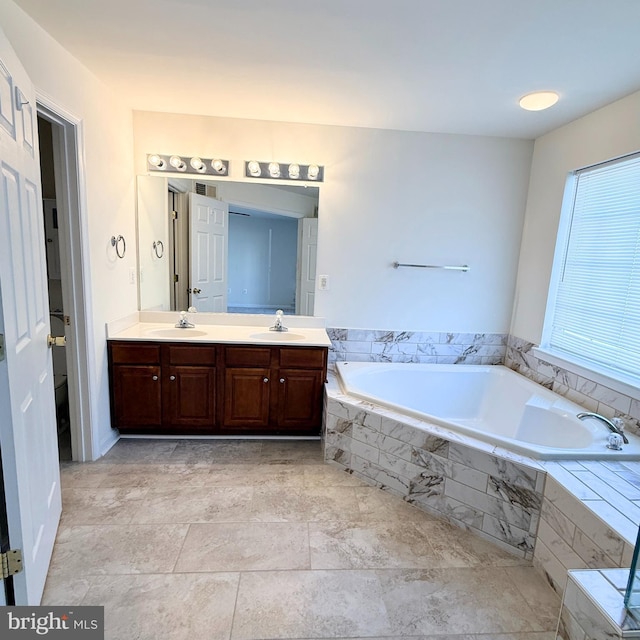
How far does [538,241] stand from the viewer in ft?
9.67

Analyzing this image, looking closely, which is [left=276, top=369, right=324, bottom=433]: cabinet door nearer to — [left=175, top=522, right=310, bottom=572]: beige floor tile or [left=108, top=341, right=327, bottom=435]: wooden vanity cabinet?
[left=108, top=341, right=327, bottom=435]: wooden vanity cabinet

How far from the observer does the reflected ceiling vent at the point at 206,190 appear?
3006 mm

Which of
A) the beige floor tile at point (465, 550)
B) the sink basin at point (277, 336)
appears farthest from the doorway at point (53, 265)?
the beige floor tile at point (465, 550)

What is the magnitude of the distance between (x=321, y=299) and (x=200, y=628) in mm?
2288

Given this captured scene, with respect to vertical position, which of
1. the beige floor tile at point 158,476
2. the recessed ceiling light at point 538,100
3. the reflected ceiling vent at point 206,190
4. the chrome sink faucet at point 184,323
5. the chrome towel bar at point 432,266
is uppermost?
the recessed ceiling light at point 538,100

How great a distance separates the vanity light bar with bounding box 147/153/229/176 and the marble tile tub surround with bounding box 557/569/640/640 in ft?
10.3

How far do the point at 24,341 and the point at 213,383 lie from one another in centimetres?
146

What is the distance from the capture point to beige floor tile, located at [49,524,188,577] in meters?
1.64

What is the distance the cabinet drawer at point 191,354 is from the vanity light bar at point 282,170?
1.45m

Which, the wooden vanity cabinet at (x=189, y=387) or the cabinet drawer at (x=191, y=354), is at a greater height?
the cabinet drawer at (x=191, y=354)

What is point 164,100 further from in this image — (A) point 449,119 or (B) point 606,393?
(B) point 606,393

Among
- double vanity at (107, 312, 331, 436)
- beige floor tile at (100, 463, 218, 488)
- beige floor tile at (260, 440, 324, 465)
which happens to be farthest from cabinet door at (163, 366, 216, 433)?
beige floor tile at (260, 440, 324, 465)

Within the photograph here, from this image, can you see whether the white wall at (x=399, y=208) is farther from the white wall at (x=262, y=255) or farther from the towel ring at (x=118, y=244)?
the towel ring at (x=118, y=244)

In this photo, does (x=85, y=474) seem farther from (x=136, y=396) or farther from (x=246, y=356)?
(x=246, y=356)
